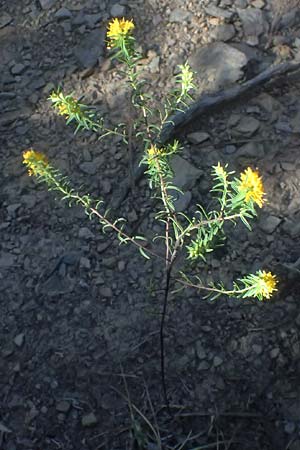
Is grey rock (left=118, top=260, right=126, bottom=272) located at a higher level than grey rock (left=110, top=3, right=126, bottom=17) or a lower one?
lower

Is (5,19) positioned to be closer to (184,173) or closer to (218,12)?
(218,12)

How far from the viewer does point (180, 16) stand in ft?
13.8

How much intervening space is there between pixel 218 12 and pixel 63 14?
2.71 feet

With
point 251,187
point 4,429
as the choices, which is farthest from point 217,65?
point 4,429

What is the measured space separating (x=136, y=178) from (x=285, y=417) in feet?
4.10

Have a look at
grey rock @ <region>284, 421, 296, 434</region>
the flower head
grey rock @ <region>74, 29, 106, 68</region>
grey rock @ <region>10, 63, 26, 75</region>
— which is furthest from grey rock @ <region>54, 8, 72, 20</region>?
grey rock @ <region>284, 421, 296, 434</region>

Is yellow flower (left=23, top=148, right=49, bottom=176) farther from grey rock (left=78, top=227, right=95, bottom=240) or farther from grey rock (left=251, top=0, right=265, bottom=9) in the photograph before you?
grey rock (left=251, top=0, right=265, bottom=9)

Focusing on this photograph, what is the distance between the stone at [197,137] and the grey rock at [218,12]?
780 mm

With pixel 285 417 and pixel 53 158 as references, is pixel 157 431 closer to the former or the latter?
pixel 285 417

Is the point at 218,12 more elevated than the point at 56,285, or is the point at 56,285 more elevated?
the point at 218,12

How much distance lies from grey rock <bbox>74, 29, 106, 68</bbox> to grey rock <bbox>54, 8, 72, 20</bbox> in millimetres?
179

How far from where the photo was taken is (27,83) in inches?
162

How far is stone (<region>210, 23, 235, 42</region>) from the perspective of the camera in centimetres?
413

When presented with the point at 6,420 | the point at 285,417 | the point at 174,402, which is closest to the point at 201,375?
the point at 174,402
